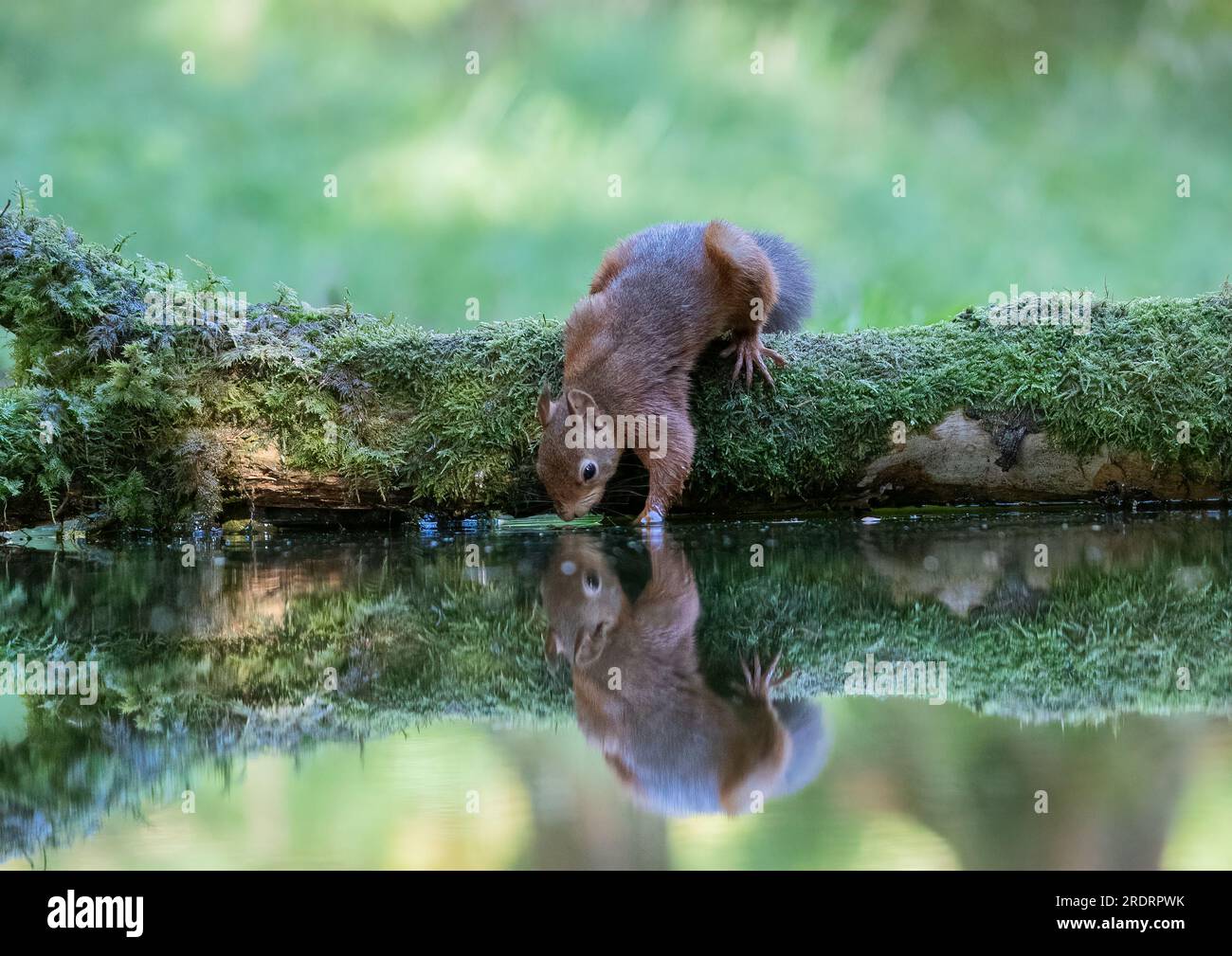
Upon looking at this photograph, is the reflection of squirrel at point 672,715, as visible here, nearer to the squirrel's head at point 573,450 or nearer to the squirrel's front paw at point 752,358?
the squirrel's head at point 573,450

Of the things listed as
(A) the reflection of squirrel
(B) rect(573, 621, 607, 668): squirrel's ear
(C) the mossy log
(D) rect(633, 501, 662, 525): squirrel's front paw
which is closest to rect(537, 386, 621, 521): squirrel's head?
(D) rect(633, 501, 662, 525): squirrel's front paw

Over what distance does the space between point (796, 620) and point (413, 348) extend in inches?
122

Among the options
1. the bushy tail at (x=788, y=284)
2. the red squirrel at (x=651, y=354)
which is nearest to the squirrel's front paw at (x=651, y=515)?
the red squirrel at (x=651, y=354)

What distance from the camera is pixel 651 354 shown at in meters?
4.91

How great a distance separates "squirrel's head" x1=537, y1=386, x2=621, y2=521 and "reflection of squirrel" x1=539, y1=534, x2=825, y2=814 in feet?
6.00

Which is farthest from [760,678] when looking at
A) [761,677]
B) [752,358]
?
[752,358]

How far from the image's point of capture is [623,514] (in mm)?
5340

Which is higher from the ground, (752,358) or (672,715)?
(752,358)

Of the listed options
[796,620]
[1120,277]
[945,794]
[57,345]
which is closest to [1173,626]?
[796,620]

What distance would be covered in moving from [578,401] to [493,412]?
578 mm

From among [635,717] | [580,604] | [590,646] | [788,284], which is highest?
[788,284]

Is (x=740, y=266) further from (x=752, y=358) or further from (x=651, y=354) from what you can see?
(x=651, y=354)

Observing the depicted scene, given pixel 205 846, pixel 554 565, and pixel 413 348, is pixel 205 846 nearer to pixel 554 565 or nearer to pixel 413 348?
pixel 554 565
